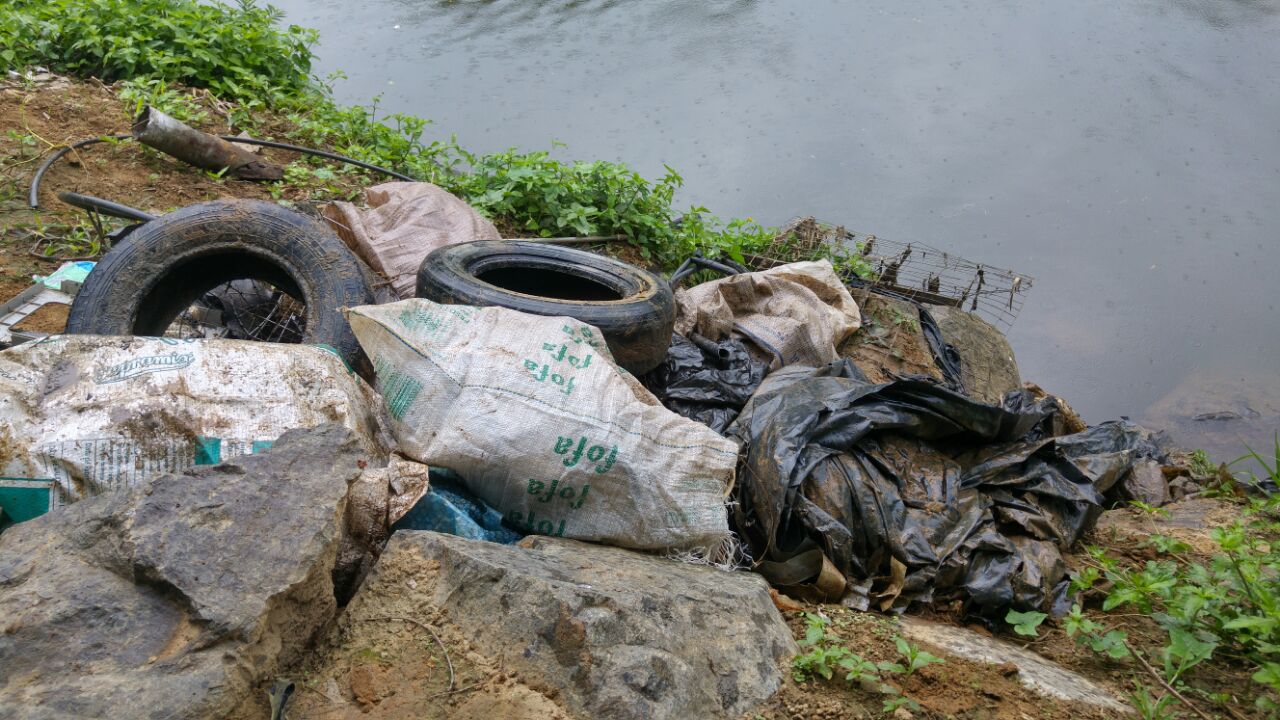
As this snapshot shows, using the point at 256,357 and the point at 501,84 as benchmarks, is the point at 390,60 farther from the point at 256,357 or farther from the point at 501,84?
the point at 256,357

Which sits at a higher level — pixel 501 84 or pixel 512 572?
pixel 501 84

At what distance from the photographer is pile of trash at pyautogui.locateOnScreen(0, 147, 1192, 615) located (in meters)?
2.45

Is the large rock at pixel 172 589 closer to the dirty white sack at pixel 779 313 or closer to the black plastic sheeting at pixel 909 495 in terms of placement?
the black plastic sheeting at pixel 909 495

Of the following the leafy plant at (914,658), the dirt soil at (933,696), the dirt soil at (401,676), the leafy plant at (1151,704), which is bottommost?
the dirt soil at (401,676)

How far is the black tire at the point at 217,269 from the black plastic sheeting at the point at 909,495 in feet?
5.04

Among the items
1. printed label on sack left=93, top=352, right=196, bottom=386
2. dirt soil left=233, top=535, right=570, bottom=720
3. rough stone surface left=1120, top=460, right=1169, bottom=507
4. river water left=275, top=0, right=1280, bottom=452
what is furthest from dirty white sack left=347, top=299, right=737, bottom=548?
river water left=275, top=0, right=1280, bottom=452

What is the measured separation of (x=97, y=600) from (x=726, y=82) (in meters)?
7.03

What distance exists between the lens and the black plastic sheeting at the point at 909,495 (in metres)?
2.99

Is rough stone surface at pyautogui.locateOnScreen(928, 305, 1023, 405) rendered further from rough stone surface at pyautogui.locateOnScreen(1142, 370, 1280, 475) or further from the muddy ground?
rough stone surface at pyautogui.locateOnScreen(1142, 370, 1280, 475)

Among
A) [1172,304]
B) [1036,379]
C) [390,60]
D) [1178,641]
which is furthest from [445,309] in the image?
[390,60]

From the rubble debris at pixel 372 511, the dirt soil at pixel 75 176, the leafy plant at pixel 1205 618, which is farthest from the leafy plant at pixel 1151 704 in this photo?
the dirt soil at pixel 75 176

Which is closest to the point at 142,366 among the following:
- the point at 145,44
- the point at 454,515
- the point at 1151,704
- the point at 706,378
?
the point at 454,515

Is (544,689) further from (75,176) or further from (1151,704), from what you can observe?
(75,176)

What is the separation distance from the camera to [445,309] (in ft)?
9.29
